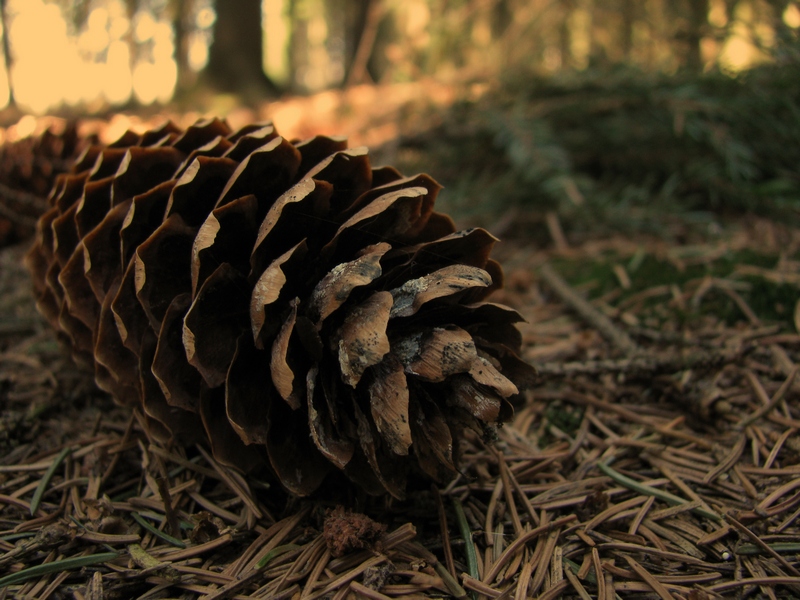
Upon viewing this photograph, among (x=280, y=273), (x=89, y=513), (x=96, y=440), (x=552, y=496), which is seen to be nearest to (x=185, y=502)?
(x=89, y=513)

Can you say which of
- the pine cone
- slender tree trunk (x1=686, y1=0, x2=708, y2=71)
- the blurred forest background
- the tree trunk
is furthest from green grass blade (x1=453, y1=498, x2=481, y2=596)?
the tree trunk

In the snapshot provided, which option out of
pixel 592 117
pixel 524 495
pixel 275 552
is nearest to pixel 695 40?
pixel 592 117

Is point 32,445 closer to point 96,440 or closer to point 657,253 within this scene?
point 96,440

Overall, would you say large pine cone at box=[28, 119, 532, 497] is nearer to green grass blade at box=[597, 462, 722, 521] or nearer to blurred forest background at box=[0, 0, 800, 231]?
green grass blade at box=[597, 462, 722, 521]

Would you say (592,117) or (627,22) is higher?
(627,22)

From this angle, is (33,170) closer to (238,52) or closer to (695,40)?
(695,40)

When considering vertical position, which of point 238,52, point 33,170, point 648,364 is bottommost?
point 648,364
